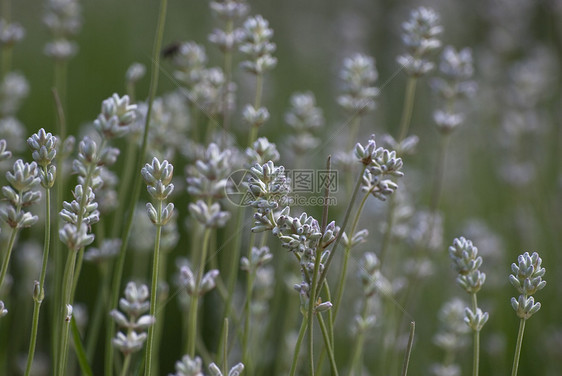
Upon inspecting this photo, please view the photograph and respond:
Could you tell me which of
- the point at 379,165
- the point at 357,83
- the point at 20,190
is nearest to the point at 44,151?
the point at 20,190

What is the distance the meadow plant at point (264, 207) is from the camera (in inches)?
26.6

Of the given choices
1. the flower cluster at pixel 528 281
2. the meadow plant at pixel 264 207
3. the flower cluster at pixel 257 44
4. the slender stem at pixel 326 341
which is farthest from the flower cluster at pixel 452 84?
the slender stem at pixel 326 341

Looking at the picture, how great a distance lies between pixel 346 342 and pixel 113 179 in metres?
0.94

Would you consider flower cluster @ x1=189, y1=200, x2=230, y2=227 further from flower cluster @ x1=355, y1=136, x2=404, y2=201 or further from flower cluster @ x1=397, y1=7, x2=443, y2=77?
flower cluster @ x1=397, y1=7, x2=443, y2=77

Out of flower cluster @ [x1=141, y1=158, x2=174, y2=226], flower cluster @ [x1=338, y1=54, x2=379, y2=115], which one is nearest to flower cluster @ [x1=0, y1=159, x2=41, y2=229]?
flower cluster @ [x1=141, y1=158, x2=174, y2=226]

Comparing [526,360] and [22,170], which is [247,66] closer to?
[22,170]

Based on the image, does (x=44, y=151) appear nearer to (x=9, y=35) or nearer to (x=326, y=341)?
(x=326, y=341)

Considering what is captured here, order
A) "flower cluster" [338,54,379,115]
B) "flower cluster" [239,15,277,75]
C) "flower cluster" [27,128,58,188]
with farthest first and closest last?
"flower cluster" [338,54,379,115]
"flower cluster" [239,15,277,75]
"flower cluster" [27,128,58,188]

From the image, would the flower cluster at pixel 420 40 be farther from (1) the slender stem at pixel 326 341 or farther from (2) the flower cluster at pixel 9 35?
(2) the flower cluster at pixel 9 35

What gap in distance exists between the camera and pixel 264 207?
643mm

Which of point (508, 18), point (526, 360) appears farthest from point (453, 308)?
point (508, 18)

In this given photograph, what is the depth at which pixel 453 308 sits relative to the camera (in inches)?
40.1

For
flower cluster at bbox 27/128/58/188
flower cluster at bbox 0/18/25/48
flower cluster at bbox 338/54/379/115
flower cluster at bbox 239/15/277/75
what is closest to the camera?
flower cluster at bbox 27/128/58/188

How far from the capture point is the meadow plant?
677 mm
